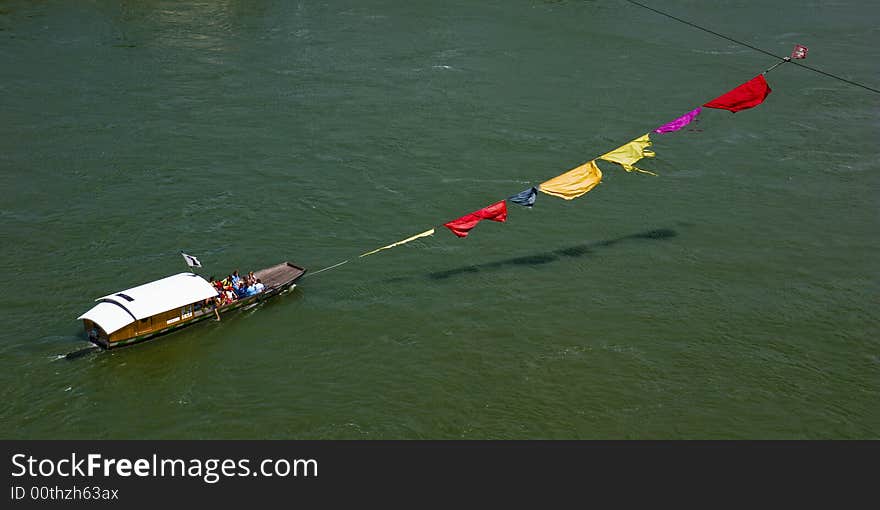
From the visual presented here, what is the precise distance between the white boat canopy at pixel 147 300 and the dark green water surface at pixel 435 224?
5.85ft

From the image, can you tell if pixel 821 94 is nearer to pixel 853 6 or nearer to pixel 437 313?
pixel 853 6

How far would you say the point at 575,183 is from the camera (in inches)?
1747

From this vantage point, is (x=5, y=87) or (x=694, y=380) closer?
(x=694, y=380)

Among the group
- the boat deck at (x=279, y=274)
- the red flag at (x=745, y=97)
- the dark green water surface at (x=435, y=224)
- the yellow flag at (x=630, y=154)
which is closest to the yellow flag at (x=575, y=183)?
the yellow flag at (x=630, y=154)

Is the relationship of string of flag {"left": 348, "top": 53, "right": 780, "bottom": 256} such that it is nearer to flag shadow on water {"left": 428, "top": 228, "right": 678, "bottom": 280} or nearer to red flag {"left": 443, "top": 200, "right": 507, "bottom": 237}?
red flag {"left": 443, "top": 200, "right": 507, "bottom": 237}

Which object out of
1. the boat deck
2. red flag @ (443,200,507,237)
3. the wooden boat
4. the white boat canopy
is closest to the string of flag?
red flag @ (443,200,507,237)

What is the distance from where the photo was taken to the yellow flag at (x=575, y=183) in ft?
145

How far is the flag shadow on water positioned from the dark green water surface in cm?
20

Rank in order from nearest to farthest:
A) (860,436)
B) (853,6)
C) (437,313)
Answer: (860,436), (437,313), (853,6)

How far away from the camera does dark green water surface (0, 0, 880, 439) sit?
128ft

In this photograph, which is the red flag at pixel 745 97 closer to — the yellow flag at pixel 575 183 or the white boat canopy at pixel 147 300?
the yellow flag at pixel 575 183

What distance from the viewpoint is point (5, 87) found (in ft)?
225
